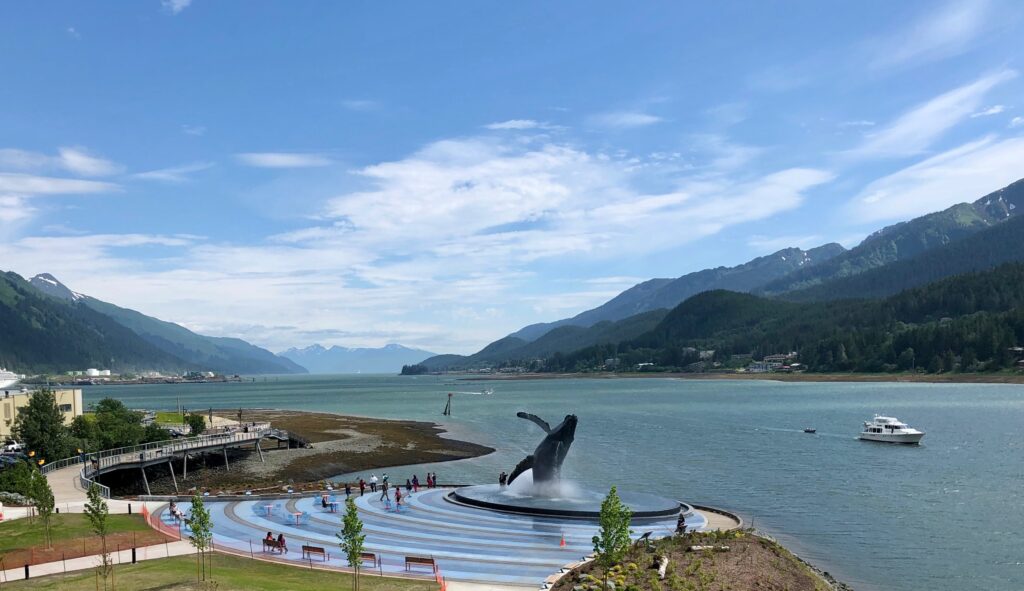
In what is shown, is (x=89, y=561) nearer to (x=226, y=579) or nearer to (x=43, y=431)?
(x=226, y=579)

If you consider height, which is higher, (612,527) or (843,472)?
(612,527)

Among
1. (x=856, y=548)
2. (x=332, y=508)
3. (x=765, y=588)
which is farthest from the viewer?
(x=332, y=508)

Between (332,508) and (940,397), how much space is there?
145 meters

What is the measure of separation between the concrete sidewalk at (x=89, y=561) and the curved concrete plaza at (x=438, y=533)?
2639mm

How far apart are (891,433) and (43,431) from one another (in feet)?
306

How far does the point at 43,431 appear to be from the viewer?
72312 mm

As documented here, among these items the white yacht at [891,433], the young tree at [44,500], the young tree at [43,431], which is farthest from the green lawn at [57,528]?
the white yacht at [891,433]

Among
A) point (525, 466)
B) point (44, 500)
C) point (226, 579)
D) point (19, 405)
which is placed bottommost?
point (226, 579)

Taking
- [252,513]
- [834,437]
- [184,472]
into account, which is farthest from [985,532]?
[184,472]

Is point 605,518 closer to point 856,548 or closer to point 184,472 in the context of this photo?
point 856,548

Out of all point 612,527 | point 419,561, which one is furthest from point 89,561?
point 612,527

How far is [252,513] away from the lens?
1946 inches

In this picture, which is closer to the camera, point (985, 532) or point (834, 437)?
point (985, 532)

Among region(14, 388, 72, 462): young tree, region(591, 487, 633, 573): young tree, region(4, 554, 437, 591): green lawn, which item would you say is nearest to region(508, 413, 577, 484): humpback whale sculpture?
region(4, 554, 437, 591): green lawn
